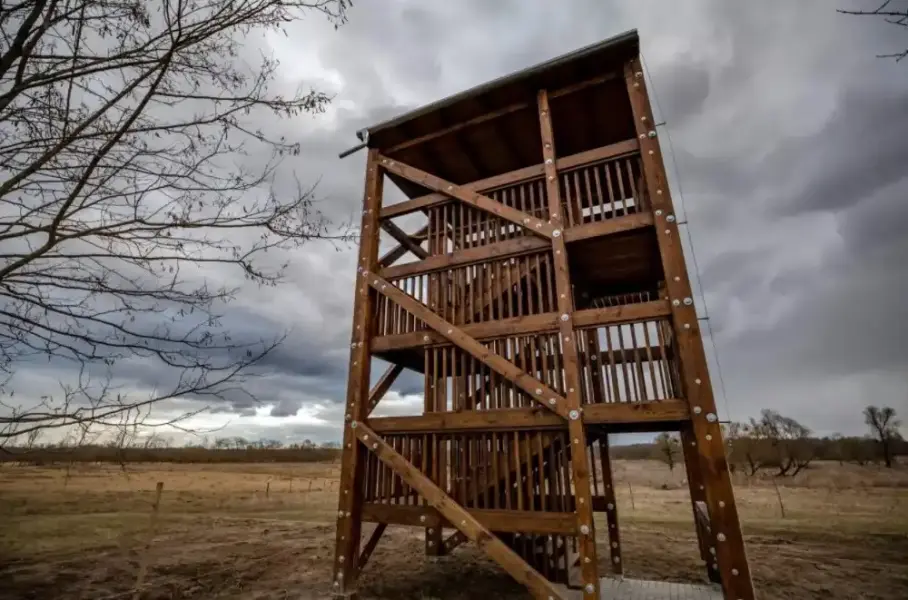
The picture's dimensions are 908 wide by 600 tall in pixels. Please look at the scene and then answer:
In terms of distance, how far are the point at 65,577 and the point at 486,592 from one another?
7960mm

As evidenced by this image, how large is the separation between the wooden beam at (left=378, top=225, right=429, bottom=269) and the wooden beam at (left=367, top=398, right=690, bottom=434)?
3.20 metres

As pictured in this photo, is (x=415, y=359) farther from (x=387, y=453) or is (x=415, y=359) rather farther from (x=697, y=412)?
(x=697, y=412)

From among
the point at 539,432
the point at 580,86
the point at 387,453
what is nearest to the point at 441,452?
the point at 387,453

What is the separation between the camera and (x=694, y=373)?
561 centimetres

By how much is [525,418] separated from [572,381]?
910 millimetres

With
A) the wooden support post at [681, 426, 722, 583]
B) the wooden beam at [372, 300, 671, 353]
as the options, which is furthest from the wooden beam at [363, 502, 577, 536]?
the wooden support post at [681, 426, 722, 583]

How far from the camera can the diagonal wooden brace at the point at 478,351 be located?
245 inches

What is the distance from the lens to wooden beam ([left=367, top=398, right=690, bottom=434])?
5.78m

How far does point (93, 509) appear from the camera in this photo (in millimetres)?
21094

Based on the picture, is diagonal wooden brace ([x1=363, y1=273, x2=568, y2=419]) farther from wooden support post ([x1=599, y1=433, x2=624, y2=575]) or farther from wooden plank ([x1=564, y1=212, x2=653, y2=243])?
wooden support post ([x1=599, y1=433, x2=624, y2=575])

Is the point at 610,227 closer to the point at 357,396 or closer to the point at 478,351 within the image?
the point at 478,351

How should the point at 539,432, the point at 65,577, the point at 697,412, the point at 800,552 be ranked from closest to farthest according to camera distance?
the point at 697,412 → the point at 539,432 → the point at 65,577 → the point at 800,552

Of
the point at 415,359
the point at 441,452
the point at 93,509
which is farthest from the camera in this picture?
the point at 93,509

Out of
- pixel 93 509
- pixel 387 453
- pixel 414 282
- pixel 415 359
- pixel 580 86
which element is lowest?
pixel 93 509
